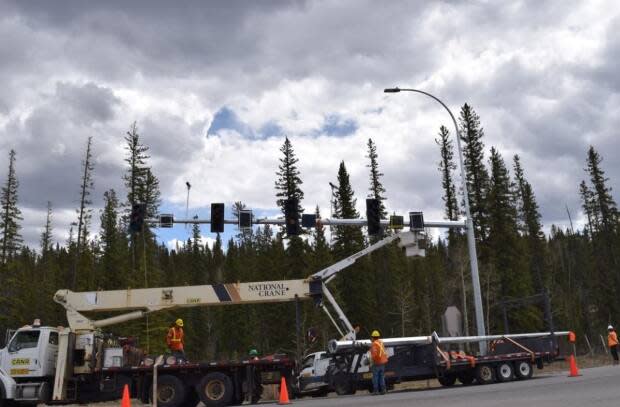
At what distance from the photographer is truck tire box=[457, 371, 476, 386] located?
1883cm

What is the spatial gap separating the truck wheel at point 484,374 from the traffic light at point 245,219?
30.5ft

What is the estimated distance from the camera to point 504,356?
18578 millimetres

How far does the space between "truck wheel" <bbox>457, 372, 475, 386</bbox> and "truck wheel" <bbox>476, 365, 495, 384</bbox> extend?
50 cm

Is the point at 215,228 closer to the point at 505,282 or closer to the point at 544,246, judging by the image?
the point at 505,282

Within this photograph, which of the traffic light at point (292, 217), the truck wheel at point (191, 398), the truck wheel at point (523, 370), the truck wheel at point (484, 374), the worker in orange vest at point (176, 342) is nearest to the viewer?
the truck wheel at point (191, 398)

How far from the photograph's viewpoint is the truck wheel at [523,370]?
1881cm

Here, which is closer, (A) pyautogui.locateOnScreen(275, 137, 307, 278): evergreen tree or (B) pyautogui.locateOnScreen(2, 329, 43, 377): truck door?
(B) pyautogui.locateOnScreen(2, 329, 43, 377): truck door

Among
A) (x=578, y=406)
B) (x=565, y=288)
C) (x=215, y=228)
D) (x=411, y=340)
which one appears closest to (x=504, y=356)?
(x=411, y=340)

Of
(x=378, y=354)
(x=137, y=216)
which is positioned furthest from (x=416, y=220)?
(x=137, y=216)

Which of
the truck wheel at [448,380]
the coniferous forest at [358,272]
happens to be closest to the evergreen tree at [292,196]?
the coniferous forest at [358,272]

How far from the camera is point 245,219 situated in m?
21.9

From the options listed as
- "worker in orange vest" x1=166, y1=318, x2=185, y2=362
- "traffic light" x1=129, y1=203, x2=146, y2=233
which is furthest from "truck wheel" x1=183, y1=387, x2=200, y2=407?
"traffic light" x1=129, y1=203, x2=146, y2=233

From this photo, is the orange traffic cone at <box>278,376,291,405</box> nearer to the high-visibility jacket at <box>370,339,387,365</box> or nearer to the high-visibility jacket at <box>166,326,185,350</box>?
the high-visibility jacket at <box>370,339,387,365</box>

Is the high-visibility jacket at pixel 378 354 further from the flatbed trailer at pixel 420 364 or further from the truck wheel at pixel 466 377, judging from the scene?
the truck wheel at pixel 466 377
